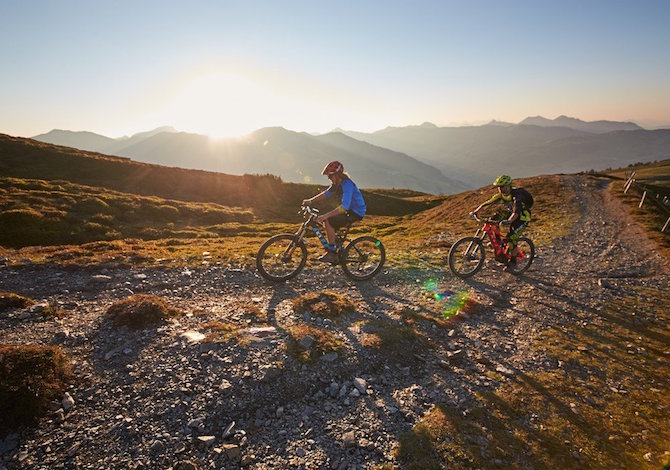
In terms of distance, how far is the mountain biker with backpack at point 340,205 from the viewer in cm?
1091

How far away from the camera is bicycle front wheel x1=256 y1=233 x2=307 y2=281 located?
11.5 metres

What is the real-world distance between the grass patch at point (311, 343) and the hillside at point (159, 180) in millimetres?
33461

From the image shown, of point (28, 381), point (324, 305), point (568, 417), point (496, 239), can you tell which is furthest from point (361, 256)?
point (28, 381)

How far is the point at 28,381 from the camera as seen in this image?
5273mm

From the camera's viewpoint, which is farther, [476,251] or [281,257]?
[476,251]

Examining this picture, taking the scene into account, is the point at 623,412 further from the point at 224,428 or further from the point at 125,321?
the point at 125,321

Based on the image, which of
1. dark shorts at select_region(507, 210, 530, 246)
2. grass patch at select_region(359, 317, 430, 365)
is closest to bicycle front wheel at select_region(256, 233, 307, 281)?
grass patch at select_region(359, 317, 430, 365)

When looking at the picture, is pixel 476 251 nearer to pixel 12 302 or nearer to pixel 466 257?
pixel 466 257

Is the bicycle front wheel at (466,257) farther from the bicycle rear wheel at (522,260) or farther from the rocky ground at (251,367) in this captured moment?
the bicycle rear wheel at (522,260)

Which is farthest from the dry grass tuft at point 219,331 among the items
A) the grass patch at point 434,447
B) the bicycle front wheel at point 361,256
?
the bicycle front wheel at point 361,256

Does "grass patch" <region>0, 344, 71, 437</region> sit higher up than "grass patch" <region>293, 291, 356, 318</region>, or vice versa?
"grass patch" <region>0, 344, 71, 437</region>

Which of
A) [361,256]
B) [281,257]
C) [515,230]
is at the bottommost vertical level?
[361,256]

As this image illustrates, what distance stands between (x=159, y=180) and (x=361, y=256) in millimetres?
46101

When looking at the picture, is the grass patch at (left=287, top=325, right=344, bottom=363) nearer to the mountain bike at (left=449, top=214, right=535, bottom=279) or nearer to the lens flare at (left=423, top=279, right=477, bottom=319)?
the lens flare at (left=423, top=279, right=477, bottom=319)
